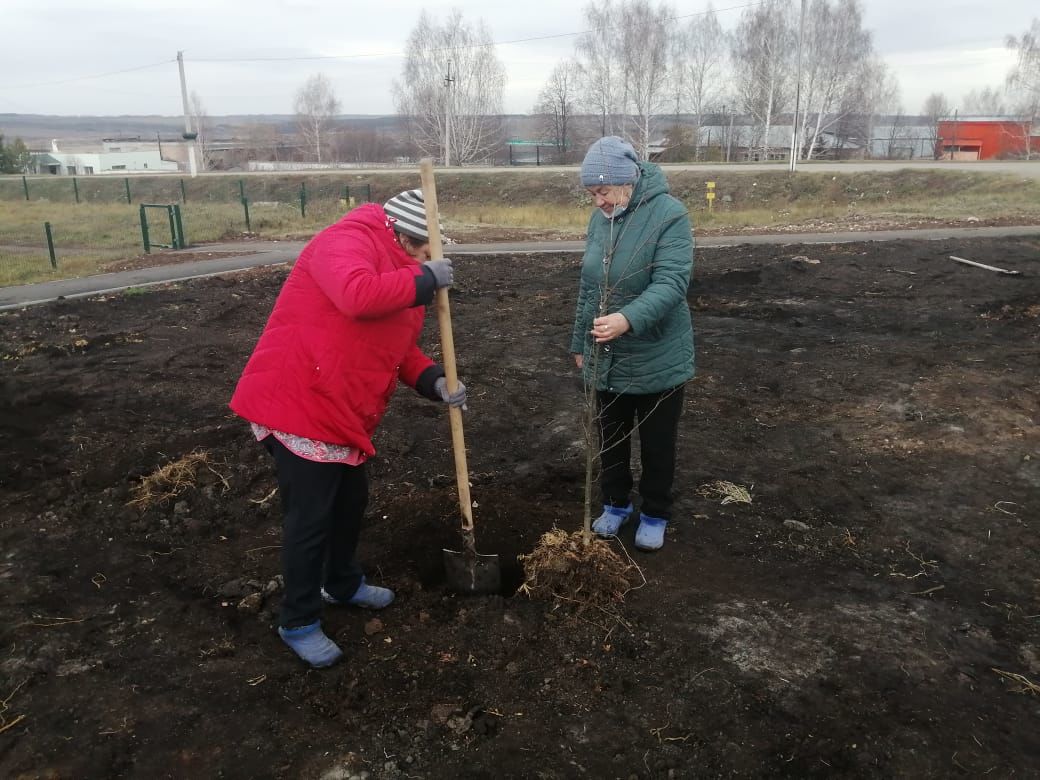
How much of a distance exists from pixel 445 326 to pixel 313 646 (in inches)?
51.2

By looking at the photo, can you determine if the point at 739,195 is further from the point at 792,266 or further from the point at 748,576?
the point at 748,576

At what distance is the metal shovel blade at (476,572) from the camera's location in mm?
3283

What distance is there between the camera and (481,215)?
24406 mm

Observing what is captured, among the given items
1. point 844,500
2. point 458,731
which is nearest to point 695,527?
point 844,500

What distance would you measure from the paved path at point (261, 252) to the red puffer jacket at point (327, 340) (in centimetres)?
958

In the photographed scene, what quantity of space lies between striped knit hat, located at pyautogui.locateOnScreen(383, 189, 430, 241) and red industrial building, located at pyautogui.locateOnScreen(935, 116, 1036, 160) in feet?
183

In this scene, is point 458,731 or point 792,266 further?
point 792,266

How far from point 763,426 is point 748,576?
6.94ft

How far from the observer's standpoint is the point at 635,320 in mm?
2992

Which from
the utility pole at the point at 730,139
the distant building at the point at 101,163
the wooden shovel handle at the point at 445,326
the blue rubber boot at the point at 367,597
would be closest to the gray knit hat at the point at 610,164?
the wooden shovel handle at the point at 445,326

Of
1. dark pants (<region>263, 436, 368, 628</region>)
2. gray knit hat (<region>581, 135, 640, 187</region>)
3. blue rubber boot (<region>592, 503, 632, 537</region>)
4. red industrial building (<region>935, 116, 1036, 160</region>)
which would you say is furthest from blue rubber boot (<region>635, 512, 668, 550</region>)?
red industrial building (<region>935, 116, 1036, 160</region>)

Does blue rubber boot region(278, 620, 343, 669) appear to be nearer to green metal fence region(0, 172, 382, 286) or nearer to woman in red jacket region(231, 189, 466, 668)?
woman in red jacket region(231, 189, 466, 668)

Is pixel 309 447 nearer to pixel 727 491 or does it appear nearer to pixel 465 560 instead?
pixel 465 560

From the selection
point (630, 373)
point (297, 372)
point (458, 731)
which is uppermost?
point (297, 372)
